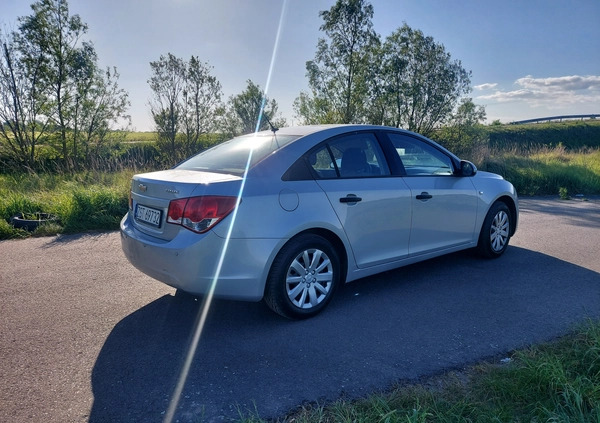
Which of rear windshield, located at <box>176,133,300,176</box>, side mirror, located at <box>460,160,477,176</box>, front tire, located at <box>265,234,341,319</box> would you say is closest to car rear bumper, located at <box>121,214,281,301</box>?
front tire, located at <box>265,234,341,319</box>

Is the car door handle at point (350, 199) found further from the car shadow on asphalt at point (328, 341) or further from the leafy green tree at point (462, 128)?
the leafy green tree at point (462, 128)

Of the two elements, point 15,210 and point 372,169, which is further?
point 15,210

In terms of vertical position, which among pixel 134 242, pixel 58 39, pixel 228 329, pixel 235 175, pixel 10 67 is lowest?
pixel 228 329

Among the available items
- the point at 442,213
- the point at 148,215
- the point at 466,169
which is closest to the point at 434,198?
the point at 442,213

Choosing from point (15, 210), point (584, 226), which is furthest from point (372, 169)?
point (15, 210)

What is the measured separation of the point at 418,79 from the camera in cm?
1576

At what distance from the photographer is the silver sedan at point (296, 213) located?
10.7ft

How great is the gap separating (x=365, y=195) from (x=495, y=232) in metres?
2.40

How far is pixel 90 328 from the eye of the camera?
3.56m

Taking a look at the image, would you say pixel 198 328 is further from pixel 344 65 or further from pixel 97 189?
pixel 344 65

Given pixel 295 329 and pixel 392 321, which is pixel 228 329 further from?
pixel 392 321

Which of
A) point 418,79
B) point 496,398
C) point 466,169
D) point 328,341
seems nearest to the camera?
point 496,398

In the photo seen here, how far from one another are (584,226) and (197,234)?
7345 millimetres

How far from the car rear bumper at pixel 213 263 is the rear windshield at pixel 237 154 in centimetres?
63
